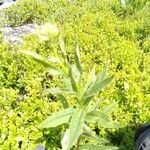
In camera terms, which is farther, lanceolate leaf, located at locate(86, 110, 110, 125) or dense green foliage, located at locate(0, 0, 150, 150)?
dense green foliage, located at locate(0, 0, 150, 150)

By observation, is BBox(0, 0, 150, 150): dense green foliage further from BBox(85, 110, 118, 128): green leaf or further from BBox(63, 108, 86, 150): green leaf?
BBox(63, 108, 86, 150): green leaf

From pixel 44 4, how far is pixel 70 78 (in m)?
6.07

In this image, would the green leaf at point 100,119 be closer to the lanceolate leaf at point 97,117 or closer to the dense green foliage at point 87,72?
the lanceolate leaf at point 97,117

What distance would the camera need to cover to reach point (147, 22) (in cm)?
637

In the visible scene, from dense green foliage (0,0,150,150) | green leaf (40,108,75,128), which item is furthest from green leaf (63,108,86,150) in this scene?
dense green foliage (0,0,150,150)

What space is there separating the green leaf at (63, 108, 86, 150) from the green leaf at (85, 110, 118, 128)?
0.09 meters

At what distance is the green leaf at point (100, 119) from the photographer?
76.6 inches

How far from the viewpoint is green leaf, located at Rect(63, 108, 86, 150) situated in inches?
71.7

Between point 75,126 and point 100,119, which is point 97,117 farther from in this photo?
point 75,126

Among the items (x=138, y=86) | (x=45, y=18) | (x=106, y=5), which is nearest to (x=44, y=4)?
(x=45, y=18)

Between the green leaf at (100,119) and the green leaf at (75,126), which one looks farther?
the green leaf at (100,119)

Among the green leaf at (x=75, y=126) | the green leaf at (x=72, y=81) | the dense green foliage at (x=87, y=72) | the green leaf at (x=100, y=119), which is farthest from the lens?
the dense green foliage at (x=87, y=72)

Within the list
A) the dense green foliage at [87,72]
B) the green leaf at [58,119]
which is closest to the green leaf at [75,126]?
the green leaf at [58,119]

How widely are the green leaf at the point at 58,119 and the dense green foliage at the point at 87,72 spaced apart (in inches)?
45.3
